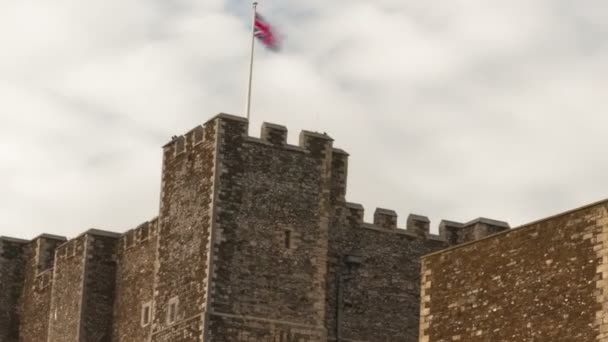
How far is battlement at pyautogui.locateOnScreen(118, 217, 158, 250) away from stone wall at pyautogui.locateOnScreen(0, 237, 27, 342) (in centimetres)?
931

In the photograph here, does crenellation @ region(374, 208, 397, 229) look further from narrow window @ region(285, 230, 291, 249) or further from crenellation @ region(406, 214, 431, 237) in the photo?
narrow window @ region(285, 230, 291, 249)

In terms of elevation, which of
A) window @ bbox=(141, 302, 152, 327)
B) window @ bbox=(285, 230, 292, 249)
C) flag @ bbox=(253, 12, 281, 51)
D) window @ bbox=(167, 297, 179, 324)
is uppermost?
flag @ bbox=(253, 12, 281, 51)

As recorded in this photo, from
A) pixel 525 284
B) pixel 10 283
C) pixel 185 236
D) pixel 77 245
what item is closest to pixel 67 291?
pixel 77 245

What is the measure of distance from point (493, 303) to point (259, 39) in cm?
2110

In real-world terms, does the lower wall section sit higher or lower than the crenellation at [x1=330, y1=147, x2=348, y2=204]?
lower

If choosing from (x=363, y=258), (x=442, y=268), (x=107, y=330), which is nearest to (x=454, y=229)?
(x=363, y=258)

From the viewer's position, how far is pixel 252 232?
162 feet

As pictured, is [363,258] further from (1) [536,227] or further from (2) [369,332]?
(1) [536,227]

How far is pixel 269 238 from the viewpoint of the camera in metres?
49.5

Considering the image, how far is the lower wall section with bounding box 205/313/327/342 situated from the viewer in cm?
4806

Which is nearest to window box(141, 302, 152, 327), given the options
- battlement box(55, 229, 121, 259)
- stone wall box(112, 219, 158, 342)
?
stone wall box(112, 219, 158, 342)

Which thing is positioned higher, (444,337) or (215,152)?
(215,152)

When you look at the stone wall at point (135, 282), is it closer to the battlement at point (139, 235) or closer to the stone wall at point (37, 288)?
the battlement at point (139, 235)

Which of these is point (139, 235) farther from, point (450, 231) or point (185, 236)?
point (450, 231)
